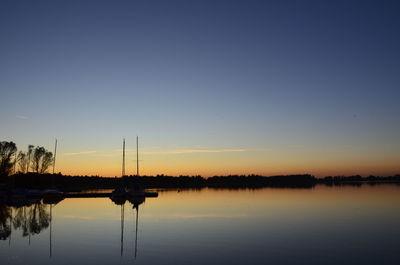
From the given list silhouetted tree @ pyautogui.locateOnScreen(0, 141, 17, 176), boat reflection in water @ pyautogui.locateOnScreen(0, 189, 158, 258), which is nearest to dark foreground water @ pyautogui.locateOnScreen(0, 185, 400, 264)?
boat reflection in water @ pyautogui.locateOnScreen(0, 189, 158, 258)

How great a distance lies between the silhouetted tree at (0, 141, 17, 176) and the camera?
109m

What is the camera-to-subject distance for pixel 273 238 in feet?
98.7

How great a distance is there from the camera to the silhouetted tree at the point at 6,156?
109 meters

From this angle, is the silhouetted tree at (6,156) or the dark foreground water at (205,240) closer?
the dark foreground water at (205,240)

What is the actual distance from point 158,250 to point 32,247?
8614 mm

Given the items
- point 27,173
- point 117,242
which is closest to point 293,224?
point 117,242

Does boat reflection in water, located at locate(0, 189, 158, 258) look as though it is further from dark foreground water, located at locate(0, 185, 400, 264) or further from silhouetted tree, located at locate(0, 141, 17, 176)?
silhouetted tree, located at locate(0, 141, 17, 176)

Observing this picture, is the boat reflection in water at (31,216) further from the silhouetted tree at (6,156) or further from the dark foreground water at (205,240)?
the silhouetted tree at (6,156)

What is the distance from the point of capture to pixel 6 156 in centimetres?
11250

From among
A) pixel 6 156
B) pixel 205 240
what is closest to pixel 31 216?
pixel 205 240

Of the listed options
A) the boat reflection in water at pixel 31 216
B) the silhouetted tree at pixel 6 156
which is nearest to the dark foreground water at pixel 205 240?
the boat reflection in water at pixel 31 216

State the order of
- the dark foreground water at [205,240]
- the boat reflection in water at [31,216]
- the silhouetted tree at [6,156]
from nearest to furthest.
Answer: the dark foreground water at [205,240]
the boat reflection in water at [31,216]
the silhouetted tree at [6,156]

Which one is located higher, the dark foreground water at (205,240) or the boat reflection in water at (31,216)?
the boat reflection in water at (31,216)

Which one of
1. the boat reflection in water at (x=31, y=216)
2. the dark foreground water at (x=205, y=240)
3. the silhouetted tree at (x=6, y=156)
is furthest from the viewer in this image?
the silhouetted tree at (x=6, y=156)
